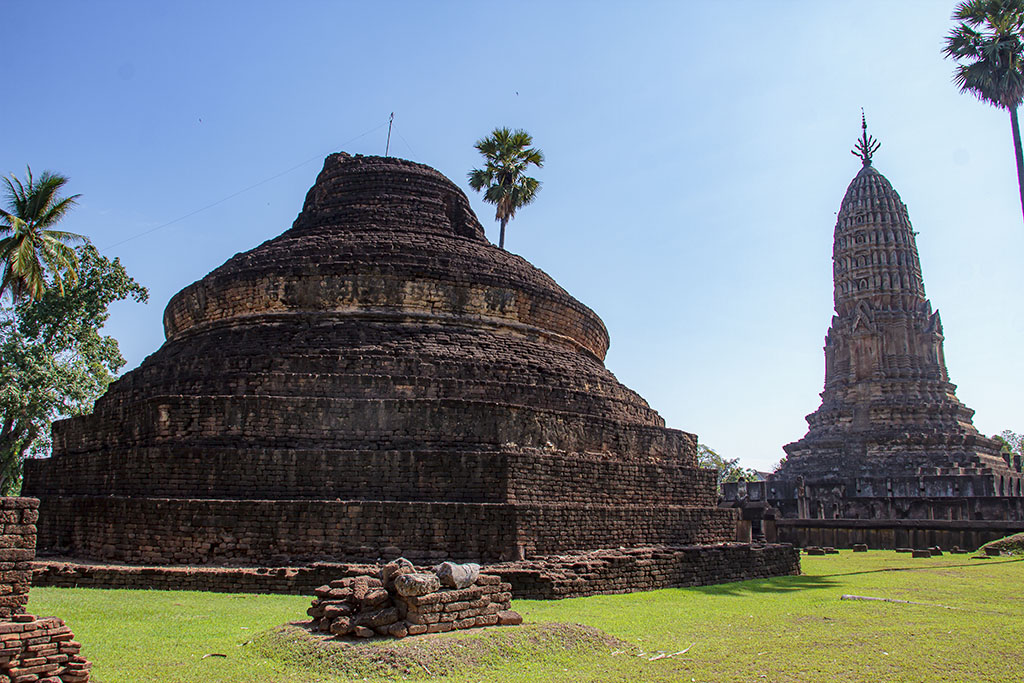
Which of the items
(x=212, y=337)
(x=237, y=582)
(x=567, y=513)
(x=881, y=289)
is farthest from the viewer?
(x=881, y=289)

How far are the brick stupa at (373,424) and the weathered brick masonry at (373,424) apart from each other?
0.12 feet

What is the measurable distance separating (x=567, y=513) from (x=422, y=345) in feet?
15.1

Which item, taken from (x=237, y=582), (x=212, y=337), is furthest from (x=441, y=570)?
(x=212, y=337)

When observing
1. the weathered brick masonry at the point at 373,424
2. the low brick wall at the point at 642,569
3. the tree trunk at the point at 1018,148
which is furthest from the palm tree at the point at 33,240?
the tree trunk at the point at 1018,148

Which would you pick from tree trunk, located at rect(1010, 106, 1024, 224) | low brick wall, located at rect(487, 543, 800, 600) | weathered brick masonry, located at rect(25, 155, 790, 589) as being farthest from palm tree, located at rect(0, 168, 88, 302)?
tree trunk, located at rect(1010, 106, 1024, 224)

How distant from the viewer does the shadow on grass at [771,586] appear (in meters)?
14.5

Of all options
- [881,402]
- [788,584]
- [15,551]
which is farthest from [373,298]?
[881,402]

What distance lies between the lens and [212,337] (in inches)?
703

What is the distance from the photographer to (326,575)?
40.1 ft

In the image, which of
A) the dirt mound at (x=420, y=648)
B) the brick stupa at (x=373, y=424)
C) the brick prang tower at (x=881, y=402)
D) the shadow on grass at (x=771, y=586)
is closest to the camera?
the dirt mound at (x=420, y=648)

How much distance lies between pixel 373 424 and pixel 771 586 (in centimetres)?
801

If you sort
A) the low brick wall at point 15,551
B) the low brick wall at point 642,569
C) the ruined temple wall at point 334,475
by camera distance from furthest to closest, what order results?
the ruined temple wall at point 334,475 → the low brick wall at point 642,569 → the low brick wall at point 15,551

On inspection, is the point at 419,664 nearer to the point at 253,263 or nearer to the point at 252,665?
the point at 252,665

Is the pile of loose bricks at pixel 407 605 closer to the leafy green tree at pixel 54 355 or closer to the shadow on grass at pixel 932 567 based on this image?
the shadow on grass at pixel 932 567
